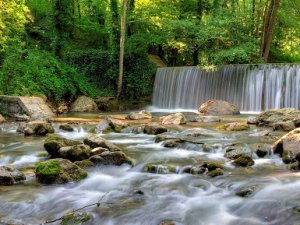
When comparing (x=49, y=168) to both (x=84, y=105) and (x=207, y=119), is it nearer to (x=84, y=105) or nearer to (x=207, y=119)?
(x=207, y=119)

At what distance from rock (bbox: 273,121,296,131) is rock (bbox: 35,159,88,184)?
673cm

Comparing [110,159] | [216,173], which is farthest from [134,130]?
[216,173]

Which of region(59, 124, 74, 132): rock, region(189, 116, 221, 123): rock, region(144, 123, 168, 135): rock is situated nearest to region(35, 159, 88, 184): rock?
region(144, 123, 168, 135): rock

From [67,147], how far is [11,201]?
2.26 meters

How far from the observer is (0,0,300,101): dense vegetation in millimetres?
19266

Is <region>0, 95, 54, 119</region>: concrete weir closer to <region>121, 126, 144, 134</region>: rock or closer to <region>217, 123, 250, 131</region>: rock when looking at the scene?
<region>121, 126, 144, 134</region>: rock

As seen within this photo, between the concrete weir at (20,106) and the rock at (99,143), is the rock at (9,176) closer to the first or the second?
the rock at (99,143)

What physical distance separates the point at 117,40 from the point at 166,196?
16.9 m

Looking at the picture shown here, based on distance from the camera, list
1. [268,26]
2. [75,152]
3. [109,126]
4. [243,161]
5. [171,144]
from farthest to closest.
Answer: [268,26] < [109,126] < [171,144] < [75,152] < [243,161]

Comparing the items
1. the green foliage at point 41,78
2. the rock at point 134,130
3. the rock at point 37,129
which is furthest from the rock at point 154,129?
the green foliage at point 41,78

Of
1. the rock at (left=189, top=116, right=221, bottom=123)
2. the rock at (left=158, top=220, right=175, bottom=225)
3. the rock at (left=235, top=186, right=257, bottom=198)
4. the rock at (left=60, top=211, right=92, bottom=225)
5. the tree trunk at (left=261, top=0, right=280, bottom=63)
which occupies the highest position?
the tree trunk at (left=261, top=0, right=280, bottom=63)

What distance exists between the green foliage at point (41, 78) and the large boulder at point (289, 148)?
40.6 ft

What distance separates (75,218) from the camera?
5.23 meters

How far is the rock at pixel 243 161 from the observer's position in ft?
24.5
